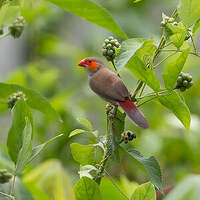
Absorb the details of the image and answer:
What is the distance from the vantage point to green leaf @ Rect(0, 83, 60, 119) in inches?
35.0

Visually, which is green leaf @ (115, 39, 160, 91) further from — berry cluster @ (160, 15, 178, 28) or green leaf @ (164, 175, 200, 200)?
green leaf @ (164, 175, 200, 200)

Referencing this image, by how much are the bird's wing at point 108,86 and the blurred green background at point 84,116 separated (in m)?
0.31

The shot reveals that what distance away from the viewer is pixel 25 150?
2.40 feet

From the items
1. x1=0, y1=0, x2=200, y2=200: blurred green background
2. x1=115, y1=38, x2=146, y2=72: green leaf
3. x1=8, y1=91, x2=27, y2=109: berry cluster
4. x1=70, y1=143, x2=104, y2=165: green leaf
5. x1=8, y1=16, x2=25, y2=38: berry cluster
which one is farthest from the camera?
x1=0, y1=0, x2=200, y2=200: blurred green background

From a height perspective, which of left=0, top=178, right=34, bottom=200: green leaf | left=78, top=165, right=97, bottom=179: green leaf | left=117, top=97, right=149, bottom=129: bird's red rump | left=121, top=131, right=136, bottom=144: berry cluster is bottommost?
left=0, top=178, right=34, bottom=200: green leaf

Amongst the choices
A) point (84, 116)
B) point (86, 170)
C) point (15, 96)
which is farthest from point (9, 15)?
point (84, 116)

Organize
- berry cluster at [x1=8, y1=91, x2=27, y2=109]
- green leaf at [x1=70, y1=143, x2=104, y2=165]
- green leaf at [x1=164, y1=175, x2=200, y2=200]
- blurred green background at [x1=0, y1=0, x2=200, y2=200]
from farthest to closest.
Answer: 1. blurred green background at [x1=0, y1=0, x2=200, y2=200]
2. berry cluster at [x1=8, y1=91, x2=27, y2=109]
3. green leaf at [x1=70, y1=143, x2=104, y2=165]
4. green leaf at [x1=164, y1=175, x2=200, y2=200]

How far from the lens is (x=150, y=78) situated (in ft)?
2.36

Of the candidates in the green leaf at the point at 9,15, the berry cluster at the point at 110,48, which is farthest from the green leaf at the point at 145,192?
the green leaf at the point at 9,15

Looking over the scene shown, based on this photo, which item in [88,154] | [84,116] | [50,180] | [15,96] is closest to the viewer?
[88,154]

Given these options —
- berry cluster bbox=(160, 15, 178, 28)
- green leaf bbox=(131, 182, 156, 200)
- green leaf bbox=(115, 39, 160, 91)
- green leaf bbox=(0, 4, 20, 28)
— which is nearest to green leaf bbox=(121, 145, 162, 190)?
green leaf bbox=(131, 182, 156, 200)

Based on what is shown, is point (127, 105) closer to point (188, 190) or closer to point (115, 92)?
point (115, 92)

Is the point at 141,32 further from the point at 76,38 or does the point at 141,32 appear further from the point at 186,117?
the point at 186,117

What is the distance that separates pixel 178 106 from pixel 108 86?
125 mm
